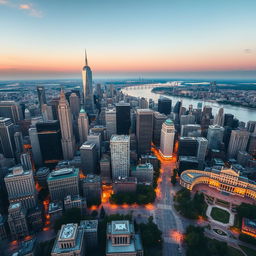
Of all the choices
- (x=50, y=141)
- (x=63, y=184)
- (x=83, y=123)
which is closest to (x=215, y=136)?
(x=83, y=123)

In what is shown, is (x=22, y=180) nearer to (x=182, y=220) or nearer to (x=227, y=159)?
(x=182, y=220)

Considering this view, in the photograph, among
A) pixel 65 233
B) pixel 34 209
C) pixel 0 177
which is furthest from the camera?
pixel 0 177

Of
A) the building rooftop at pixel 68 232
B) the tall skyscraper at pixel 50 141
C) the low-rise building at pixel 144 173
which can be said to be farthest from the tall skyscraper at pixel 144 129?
the building rooftop at pixel 68 232

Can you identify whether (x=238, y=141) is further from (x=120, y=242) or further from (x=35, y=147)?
(x=35, y=147)

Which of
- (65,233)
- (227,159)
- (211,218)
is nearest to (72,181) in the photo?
(65,233)

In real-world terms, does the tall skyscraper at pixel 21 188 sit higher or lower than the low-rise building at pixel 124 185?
higher

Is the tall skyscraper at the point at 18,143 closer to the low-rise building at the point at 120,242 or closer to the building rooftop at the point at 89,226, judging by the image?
the building rooftop at the point at 89,226
